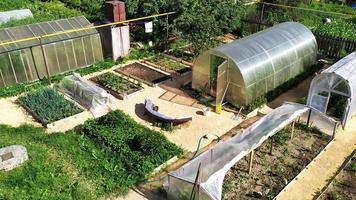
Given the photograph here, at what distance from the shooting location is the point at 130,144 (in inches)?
549

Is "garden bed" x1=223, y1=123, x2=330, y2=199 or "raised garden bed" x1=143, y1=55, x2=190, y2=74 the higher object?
"raised garden bed" x1=143, y1=55, x2=190, y2=74

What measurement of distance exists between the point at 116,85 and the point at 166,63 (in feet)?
14.3

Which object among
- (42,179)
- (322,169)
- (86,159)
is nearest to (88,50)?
(86,159)

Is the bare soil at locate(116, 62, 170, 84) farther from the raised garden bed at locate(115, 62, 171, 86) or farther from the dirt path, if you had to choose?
the dirt path

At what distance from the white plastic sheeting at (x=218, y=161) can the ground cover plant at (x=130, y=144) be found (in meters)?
1.76

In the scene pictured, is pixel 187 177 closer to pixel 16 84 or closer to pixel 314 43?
pixel 16 84

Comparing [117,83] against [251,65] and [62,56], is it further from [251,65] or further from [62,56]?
[251,65]

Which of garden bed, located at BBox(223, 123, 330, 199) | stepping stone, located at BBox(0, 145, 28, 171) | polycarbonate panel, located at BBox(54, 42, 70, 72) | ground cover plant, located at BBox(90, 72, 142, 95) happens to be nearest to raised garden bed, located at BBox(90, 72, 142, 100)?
ground cover plant, located at BBox(90, 72, 142, 95)

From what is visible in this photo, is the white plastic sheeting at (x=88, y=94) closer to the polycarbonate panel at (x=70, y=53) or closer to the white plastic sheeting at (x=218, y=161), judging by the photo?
the polycarbonate panel at (x=70, y=53)

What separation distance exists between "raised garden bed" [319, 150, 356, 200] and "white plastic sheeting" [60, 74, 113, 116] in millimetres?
10129

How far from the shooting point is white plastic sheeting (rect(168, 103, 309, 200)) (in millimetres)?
10445

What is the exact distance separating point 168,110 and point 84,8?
17.3 metres

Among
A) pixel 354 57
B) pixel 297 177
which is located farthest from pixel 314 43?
pixel 297 177

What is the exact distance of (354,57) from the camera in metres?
17.2
